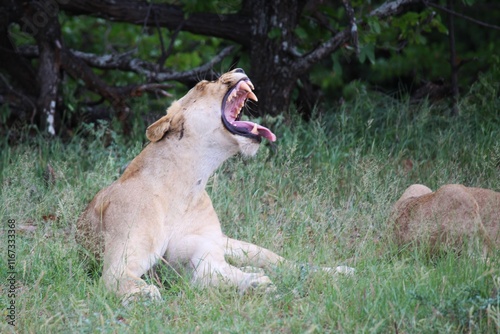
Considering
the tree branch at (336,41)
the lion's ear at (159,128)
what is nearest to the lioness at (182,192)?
the lion's ear at (159,128)

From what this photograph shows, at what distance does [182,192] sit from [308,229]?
1.09m

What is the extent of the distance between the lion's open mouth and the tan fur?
1011 mm

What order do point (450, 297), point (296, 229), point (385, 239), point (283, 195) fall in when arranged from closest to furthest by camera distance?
1. point (450, 297)
2. point (385, 239)
3. point (296, 229)
4. point (283, 195)

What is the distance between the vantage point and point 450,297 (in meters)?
4.04

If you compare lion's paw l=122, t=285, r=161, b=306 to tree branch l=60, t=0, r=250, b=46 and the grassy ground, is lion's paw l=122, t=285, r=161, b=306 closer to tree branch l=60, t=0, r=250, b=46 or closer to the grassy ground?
the grassy ground

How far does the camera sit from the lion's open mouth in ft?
16.1

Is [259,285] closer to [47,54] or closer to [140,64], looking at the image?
[47,54]

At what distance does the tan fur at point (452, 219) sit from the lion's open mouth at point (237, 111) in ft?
3.32

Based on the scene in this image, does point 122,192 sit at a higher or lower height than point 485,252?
higher

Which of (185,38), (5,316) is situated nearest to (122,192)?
(5,316)

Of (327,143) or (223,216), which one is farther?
(327,143)

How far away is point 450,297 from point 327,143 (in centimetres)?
356

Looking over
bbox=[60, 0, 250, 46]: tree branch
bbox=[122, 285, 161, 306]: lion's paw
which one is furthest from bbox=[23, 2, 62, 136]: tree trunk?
bbox=[122, 285, 161, 306]: lion's paw

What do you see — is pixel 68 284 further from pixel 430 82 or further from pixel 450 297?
pixel 430 82
